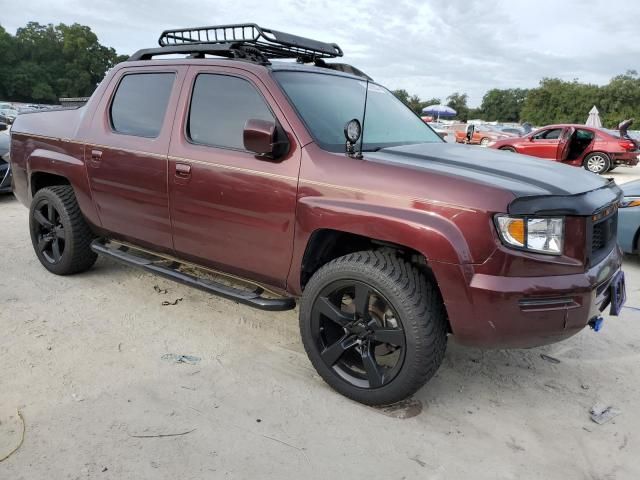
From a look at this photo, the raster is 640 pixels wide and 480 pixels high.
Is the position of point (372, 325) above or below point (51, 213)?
below

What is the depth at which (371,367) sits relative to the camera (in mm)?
2791

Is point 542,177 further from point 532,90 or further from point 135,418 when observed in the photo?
point 532,90

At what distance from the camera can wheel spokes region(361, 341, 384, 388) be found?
2775 mm

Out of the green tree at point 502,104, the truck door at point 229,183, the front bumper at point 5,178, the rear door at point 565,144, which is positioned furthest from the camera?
the green tree at point 502,104

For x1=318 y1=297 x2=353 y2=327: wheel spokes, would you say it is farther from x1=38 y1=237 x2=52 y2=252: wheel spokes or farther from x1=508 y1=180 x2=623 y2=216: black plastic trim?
x1=38 y1=237 x2=52 y2=252: wheel spokes

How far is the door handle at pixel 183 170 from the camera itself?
3.34 metres

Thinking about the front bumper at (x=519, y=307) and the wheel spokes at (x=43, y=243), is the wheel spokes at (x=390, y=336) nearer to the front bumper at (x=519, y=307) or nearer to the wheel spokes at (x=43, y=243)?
the front bumper at (x=519, y=307)

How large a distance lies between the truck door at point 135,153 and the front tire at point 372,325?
1340 mm

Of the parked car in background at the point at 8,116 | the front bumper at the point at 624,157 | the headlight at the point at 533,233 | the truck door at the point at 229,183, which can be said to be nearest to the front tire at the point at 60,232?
the truck door at the point at 229,183

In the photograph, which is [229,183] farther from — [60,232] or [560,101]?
[560,101]

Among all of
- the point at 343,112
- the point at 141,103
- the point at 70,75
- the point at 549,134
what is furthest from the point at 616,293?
the point at 70,75

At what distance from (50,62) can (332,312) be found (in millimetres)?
88333

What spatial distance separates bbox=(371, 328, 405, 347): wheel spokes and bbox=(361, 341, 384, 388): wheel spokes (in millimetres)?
95

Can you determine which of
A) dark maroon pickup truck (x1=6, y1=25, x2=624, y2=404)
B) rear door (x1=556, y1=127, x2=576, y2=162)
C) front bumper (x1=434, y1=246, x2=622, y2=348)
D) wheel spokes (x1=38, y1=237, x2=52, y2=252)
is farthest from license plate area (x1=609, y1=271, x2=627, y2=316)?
rear door (x1=556, y1=127, x2=576, y2=162)
